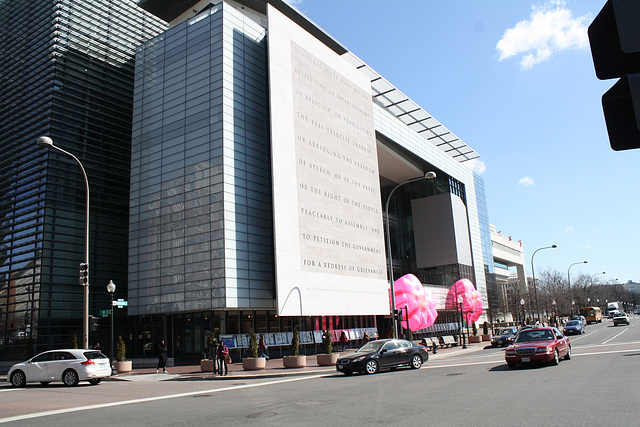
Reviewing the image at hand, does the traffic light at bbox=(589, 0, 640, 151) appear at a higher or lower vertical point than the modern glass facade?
lower

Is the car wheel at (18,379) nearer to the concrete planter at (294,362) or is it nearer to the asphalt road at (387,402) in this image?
the asphalt road at (387,402)

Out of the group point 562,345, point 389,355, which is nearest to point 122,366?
point 389,355

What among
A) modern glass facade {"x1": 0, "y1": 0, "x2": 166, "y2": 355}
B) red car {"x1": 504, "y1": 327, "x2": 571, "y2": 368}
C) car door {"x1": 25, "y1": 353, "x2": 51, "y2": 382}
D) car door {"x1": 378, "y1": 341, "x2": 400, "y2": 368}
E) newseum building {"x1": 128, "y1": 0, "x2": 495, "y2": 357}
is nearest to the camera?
red car {"x1": 504, "y1": 327, "x2": 571, "y2": 368}

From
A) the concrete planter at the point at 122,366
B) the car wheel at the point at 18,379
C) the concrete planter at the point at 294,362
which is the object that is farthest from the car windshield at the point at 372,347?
the car wheel at the point at 18,379

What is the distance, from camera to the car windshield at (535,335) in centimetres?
2009

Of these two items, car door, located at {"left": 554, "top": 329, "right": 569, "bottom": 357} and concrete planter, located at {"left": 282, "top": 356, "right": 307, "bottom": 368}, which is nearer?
car door, located at {"left": 554, "top": 329, "right": 569, "bottom": 357}

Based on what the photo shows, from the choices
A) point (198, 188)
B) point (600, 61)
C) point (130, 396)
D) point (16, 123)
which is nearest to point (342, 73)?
point (198, 188)

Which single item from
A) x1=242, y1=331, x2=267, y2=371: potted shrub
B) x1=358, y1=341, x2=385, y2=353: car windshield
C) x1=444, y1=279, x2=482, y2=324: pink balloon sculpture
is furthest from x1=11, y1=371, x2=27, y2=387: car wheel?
x1=444, y1=279, x2=482, y2=324: pink balloon sculpture

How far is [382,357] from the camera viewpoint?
2183 cm

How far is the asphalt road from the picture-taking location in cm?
959

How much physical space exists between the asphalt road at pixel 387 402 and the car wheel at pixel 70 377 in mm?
2352

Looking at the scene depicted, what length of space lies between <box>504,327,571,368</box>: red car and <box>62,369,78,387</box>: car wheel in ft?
56.6

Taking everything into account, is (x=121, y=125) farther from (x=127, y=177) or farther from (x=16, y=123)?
(x=16, y=123)

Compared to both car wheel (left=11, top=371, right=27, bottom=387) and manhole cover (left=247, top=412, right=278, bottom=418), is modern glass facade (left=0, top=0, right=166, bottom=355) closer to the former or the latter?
car wheel (left=11, top=371, right=27, bottom=387)
